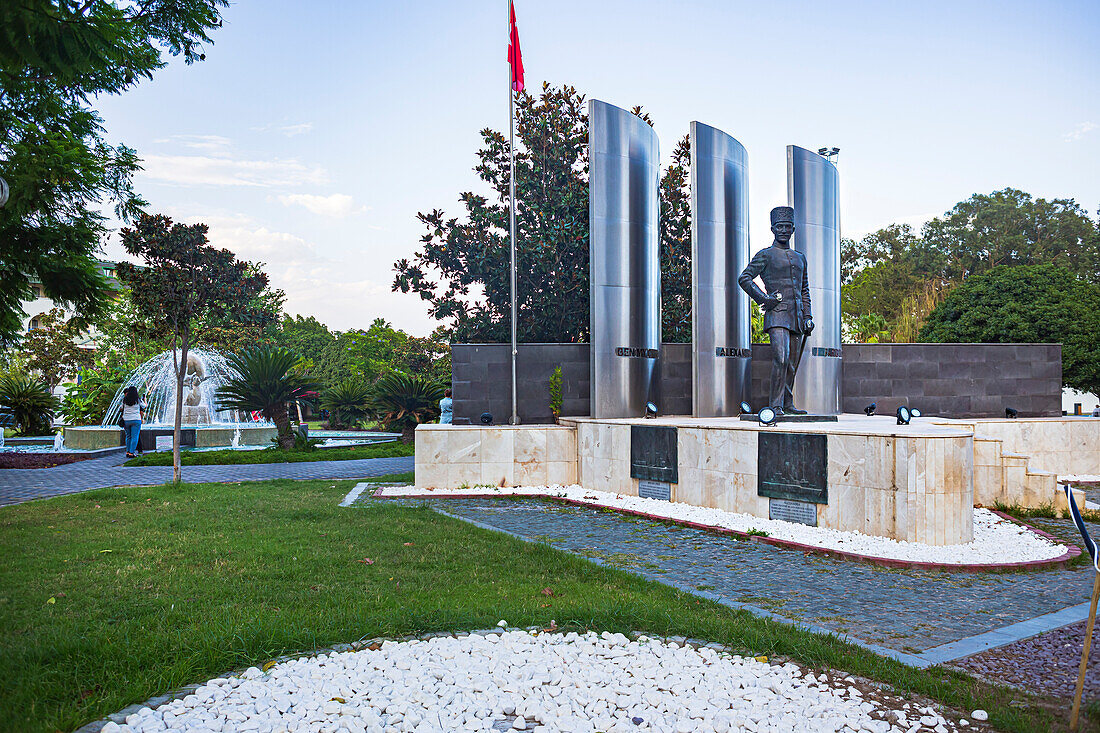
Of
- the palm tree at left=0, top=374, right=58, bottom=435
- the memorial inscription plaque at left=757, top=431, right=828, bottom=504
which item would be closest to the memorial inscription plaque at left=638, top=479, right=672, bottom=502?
the memorial inscription plaque at left=757, top=431, right=828, bottom=504

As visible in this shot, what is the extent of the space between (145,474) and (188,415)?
10546 millimetres

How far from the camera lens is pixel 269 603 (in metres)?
5.25

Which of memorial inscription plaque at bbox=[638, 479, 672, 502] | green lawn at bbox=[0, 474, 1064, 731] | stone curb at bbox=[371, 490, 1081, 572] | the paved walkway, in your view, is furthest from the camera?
the paved walkway

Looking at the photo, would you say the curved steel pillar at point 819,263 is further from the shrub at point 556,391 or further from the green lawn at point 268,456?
the green lawn at point 268,456

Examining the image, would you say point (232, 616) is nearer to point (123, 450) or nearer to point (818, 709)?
point (818, 709)

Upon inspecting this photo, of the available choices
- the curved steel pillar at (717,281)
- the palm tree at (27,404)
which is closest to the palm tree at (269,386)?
the curved steel pillar at (717,281)

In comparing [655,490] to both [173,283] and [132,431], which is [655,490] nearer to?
[173,283]

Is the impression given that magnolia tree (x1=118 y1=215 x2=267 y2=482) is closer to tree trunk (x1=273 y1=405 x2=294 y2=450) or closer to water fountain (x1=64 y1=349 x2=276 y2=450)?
tree trunk (x1=273 y1=405 x2=294 y2=450)

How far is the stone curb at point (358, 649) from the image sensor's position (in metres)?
3.38

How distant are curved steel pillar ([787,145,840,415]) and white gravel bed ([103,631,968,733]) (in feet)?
39.0

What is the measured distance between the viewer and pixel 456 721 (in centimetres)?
342

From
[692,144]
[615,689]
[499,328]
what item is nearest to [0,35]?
[615,689]

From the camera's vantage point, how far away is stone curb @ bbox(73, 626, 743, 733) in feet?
11.1

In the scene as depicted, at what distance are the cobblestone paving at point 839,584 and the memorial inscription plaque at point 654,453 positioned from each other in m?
1.82
